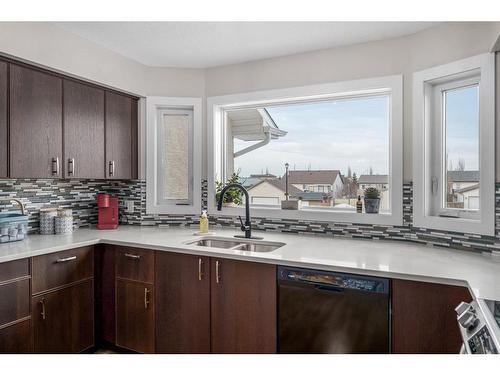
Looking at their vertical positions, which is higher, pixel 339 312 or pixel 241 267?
pixel 241 267

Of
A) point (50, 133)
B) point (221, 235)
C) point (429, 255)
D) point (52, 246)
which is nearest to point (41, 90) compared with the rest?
point (50, 133)

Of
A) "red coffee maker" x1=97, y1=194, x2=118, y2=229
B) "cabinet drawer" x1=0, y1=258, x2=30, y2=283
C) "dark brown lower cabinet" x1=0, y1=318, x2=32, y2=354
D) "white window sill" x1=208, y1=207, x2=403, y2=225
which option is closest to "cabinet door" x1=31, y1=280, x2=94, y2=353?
"dark brown lower cabinet" x1=0, y1=318, x2=32, y2=354

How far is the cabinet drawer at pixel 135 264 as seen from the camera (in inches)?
92.7

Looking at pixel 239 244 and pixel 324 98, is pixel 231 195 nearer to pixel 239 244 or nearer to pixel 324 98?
pixel 239 244

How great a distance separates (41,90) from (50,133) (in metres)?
0.29

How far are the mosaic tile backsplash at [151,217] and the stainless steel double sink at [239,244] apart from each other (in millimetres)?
378

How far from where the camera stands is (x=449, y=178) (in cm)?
227

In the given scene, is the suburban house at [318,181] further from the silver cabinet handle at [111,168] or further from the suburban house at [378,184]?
the silver cabinet handle at [111,168]

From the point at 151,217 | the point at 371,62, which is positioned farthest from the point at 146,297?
the point at 371,62

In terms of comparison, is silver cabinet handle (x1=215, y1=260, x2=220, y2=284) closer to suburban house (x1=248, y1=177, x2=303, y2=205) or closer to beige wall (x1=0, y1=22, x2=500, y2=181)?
Result: suburban house (x1=248, y1=177, x2=303, y2=205)

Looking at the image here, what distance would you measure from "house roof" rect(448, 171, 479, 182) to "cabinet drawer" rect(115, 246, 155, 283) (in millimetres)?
2052

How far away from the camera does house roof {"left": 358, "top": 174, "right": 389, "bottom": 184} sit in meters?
2.60

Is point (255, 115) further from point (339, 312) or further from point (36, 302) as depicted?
point (36, 302)

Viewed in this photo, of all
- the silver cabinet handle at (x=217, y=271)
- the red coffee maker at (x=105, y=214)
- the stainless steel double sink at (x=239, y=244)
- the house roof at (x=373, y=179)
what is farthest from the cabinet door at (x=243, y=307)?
the red coffee maker at (x=105, y=214)
